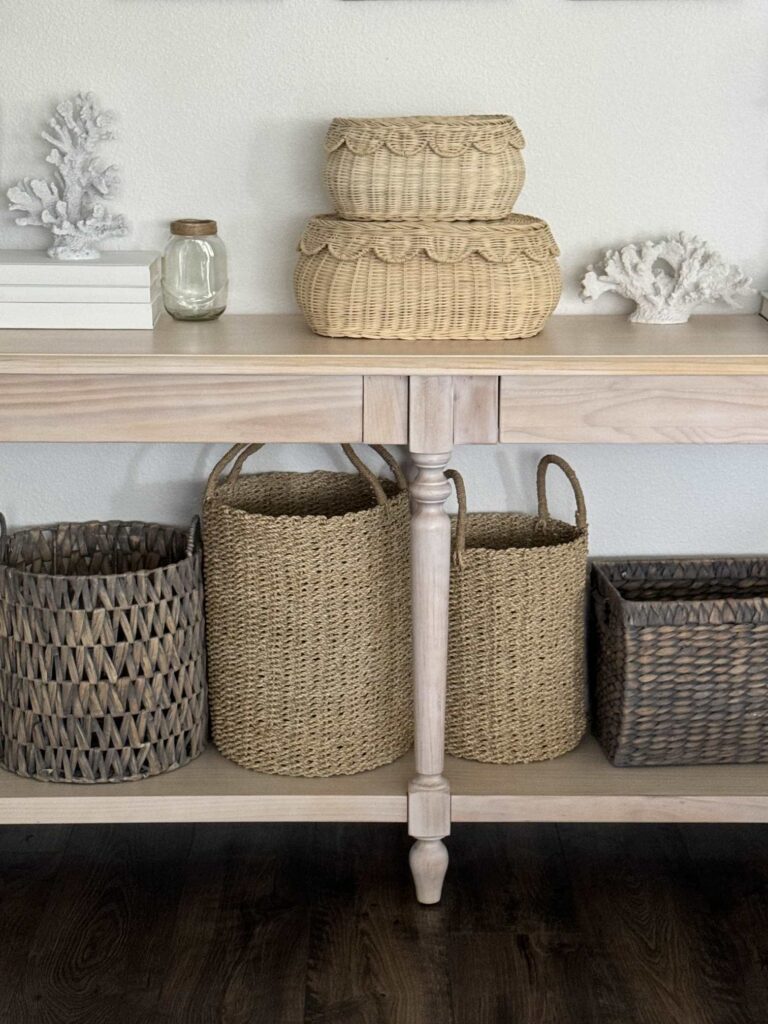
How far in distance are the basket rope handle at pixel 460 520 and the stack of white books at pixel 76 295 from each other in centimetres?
49

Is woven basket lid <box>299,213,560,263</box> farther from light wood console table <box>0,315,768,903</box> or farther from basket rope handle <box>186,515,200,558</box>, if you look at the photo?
basket rope handle <box>186,515,200,558</box>

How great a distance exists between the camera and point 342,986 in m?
1.77

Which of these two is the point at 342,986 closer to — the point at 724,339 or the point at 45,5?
the point at 724,339

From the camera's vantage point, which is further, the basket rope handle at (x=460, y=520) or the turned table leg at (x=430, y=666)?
the basket rope handle at (x=460, y=520)

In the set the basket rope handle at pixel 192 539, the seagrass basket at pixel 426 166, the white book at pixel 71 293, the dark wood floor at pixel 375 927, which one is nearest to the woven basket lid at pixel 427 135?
the seagrass basket at pixel 426 166

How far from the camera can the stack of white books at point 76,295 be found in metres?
1.82

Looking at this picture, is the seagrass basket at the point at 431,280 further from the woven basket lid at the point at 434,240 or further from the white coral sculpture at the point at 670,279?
the white coral sculpture at the point at 670,279

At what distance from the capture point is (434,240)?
1756mm

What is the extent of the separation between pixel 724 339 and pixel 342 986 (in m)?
1.01

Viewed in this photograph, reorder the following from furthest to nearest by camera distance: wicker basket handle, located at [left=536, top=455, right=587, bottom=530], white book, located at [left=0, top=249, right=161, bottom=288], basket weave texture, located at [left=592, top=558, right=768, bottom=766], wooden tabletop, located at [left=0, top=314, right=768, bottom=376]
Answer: wicker basket handle, located at [left=536, top=455, right=587, bottom=530], basket weave texture, located at [left=592, top=558, right=768, bottom=766], white book, located at [left=0, top=249, right=161, bottom=288], wooden tabletop, located at [left=0, top=314, right=768, bottom=376]

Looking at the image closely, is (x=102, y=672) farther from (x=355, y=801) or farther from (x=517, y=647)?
(x=517, y=647)

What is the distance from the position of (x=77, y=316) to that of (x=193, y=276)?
7.6 inches

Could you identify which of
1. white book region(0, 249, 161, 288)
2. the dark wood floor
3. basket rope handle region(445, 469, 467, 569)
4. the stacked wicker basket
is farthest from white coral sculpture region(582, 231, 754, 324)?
the dark wood floor

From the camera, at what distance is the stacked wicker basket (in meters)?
1.76
